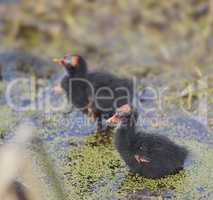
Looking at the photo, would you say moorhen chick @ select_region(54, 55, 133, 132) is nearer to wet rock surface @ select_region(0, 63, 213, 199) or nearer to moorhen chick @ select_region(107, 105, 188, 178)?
wet rock surface @ select_region(0, 63, 213, 199)

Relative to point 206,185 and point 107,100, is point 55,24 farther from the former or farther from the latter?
point 206,185

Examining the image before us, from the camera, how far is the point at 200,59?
8.66 m

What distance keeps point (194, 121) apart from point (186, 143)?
63 centimetres

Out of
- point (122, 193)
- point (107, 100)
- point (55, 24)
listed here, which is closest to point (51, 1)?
point (55, 24)

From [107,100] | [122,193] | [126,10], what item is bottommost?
[122,193]

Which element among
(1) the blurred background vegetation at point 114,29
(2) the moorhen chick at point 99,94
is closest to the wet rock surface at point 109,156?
(2) the moorhen chick at point 99,94

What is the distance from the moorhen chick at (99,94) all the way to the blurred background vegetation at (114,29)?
→ 2554 millimetres

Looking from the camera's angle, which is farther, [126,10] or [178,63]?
[126,10]

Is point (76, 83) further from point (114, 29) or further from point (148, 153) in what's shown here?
point (114, 29)

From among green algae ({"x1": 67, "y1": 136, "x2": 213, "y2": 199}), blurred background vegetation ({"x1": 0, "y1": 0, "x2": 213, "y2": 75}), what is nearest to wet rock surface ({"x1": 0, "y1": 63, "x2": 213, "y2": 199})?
green algae ({"x1": 67, "y1": 136, "x2": 213, "y2": 199})

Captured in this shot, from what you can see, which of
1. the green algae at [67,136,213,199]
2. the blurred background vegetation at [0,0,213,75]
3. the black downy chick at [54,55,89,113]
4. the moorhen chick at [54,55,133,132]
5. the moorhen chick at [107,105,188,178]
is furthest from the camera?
the blurred background vegetation at [0,0,213,75]

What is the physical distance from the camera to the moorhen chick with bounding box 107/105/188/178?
15.0 feet

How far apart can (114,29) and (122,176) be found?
5.33m

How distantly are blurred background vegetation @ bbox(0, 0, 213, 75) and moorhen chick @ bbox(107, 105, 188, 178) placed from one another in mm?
3951
